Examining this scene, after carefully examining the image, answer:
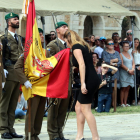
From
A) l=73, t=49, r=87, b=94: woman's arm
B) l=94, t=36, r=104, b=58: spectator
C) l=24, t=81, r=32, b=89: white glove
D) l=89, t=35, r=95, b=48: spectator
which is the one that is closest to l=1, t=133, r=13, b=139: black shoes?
l=24, t=81, r=32, b=89: white glove

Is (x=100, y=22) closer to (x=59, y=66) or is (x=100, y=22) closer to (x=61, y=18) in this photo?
(x=61, y=18)

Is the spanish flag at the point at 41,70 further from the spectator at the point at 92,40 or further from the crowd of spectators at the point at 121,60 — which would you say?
the spectator at the point at 92,40

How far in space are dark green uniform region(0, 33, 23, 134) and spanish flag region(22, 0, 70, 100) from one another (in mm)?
711

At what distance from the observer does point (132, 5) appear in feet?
80.4

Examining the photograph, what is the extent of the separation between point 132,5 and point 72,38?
18.8 m

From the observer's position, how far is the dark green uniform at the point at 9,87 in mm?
6902

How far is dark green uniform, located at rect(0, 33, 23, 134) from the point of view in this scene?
6.90m

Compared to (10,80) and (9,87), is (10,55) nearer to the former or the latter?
(10,80)

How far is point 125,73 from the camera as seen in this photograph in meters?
12.6

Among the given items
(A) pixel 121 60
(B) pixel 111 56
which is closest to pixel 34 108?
(B) pixel 111 56

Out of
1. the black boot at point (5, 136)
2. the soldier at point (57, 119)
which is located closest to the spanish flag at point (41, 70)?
the soldier at point (57, 119)

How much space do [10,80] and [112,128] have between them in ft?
7.98

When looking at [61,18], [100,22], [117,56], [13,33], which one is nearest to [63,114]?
[13,33]

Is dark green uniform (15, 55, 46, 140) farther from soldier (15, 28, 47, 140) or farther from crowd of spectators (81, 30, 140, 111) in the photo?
crowd of spectators (81, 30, 140, 111)
